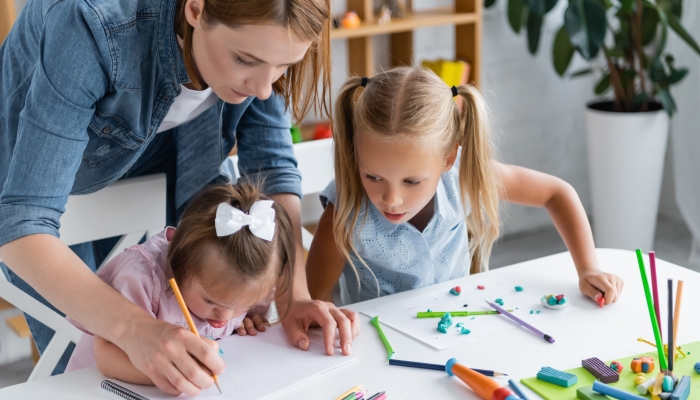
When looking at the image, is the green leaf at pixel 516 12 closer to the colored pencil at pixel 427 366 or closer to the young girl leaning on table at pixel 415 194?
the young girl leaning on table at pixel 415 194

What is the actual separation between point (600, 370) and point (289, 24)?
57 centimetres

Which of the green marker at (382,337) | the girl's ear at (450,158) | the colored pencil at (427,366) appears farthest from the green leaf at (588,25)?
the colored pencil at (427,366)

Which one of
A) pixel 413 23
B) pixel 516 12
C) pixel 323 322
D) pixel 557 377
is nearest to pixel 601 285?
pixel 557 377

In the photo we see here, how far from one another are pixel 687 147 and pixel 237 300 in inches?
94.7

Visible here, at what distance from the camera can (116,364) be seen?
891 millimetres

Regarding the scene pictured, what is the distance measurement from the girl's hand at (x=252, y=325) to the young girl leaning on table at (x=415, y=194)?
211 mm

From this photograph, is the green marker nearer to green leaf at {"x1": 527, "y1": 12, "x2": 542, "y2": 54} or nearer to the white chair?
the white chair

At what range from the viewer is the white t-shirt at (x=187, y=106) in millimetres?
1112

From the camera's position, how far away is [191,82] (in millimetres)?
1073

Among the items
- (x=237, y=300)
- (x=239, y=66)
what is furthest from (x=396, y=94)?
(x=237, y=300)

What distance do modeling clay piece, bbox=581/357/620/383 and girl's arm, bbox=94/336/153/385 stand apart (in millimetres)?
531

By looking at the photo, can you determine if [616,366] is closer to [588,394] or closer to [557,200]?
[588,394]

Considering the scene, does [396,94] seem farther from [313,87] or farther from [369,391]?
[369,391]

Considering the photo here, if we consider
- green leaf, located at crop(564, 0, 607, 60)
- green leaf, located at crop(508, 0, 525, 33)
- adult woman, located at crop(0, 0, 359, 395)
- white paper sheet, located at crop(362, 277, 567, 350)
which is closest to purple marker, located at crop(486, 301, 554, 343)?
white paper sheet, located at crop(362, 277, 567, 350)
